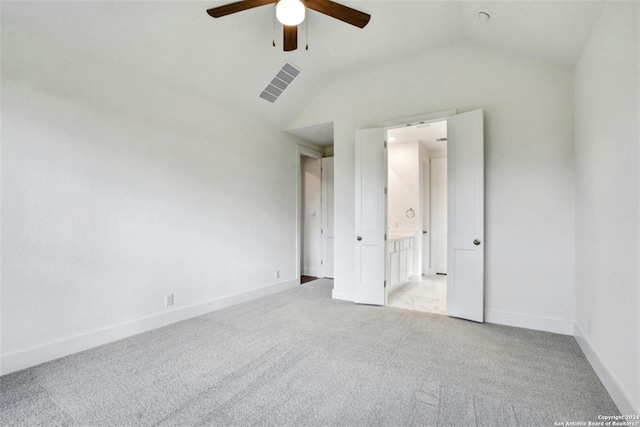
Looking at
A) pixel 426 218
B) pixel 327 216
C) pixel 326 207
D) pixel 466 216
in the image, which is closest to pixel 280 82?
pixel 326 207

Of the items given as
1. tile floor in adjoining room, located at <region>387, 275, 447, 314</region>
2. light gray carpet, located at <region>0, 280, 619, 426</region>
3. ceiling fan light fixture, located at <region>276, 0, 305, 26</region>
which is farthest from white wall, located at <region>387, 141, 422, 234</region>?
ceiling fan light fixture, located at <region>276, 0, 305, 26</region>

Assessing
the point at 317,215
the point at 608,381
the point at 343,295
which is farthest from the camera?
the point at 317,215

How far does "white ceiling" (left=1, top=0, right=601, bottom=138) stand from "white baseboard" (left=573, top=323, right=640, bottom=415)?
2525 mm

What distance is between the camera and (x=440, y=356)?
2.49 meters

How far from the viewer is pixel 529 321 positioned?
124 inches

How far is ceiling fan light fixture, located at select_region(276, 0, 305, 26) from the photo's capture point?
2160 millimetres

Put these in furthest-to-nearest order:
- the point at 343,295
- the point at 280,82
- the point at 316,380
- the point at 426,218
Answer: the point at 426,218 → the point at 343,295 → the point at 280,82 → the point at 316,380

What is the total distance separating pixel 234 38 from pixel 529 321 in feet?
14.2

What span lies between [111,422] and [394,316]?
9.07 feet

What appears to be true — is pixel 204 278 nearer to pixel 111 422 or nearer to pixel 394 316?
pixel 111 422

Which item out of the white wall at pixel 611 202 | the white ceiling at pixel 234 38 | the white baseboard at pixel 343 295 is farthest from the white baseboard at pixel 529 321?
the white ceiling at pixel 234 38

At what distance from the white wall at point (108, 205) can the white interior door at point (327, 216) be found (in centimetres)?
192

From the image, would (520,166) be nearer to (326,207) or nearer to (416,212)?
(416,212)

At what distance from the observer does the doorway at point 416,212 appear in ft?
15.4
